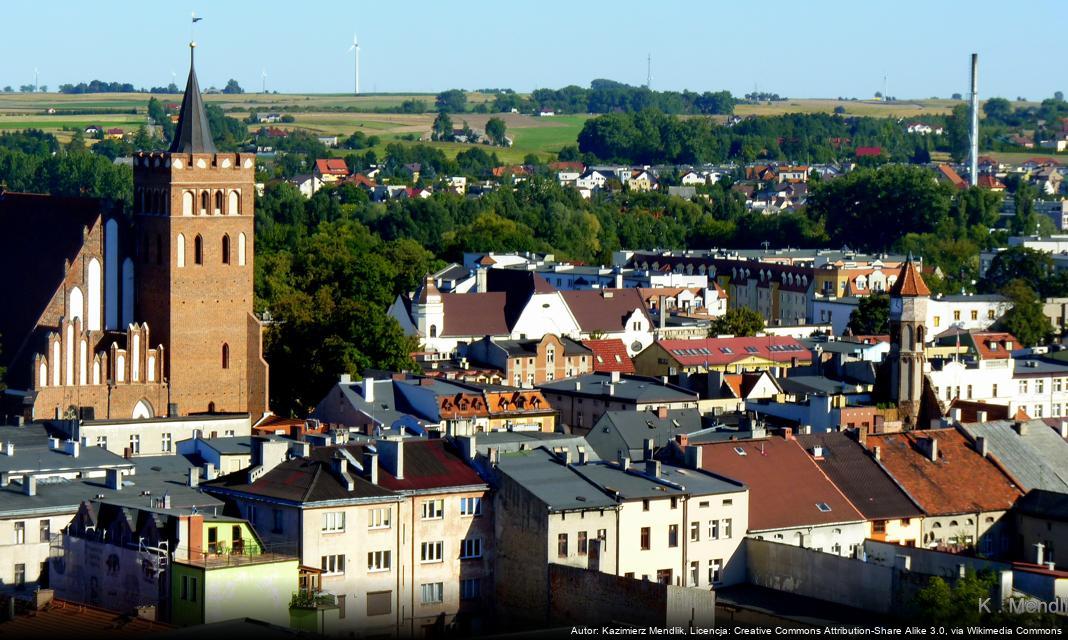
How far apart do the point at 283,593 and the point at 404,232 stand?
362 ft

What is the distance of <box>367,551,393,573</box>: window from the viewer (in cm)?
5225

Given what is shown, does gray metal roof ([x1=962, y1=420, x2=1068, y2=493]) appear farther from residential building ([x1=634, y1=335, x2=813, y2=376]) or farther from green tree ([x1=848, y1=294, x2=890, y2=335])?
green tree ([x1=848, y1=294, x2=890, y2=335])

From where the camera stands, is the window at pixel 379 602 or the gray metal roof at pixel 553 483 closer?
the window at pixel 379 602

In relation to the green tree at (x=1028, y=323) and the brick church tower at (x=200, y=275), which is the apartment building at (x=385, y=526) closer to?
the brick church tower at (x=200, y=275)

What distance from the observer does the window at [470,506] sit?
178 ft

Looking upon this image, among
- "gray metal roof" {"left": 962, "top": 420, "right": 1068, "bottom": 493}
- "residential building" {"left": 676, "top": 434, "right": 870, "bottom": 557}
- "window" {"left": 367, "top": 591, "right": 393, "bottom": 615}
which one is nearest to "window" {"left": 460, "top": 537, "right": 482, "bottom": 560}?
"window" {"left": 367, "top": 591, "right": 393, "bottom": 615}

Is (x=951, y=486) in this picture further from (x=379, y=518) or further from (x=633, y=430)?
(x=379, y=518)

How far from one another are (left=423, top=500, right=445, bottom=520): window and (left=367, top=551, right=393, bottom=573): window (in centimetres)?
133

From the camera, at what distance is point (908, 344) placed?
75062mm

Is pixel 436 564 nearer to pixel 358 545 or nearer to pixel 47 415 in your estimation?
pixel 358 545

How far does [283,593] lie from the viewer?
45.6 meters

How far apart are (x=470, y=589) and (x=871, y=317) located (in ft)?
182

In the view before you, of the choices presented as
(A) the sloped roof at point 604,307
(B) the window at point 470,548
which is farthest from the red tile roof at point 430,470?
(A) the sloped roof at point 604,307

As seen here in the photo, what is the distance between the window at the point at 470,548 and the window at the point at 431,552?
0.54 metres
